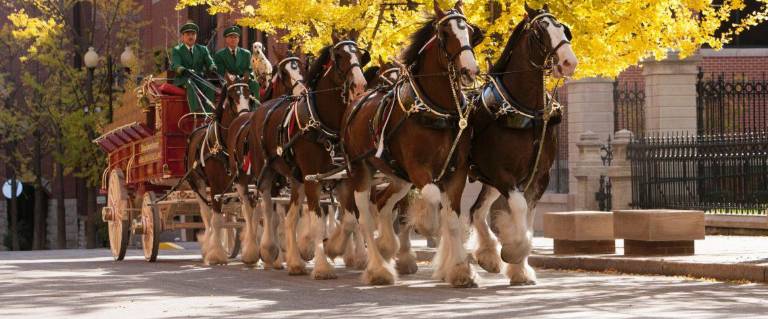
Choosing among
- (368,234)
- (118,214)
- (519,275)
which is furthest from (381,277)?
(118,214)

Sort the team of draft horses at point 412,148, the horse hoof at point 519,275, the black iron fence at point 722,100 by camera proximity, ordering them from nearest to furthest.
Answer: the team of draft horses at point 412,148, the horse hoof at point 519,275, the black iron fence at point 722,100

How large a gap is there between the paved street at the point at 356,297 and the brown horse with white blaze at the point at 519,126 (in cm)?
51

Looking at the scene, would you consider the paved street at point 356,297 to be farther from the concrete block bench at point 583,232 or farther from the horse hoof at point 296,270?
the concrete block bench at point 583,232

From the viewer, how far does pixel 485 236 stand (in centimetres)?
1669

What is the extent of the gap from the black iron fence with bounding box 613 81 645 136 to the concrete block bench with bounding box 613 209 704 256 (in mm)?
15253

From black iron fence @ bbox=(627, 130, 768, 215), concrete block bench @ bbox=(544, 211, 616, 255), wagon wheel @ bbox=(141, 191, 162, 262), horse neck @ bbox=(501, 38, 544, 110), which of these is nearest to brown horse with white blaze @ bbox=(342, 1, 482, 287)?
horse neck @ bbox=(501, 38, 544, 110)

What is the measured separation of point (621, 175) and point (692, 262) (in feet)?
47.5

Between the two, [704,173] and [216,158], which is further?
[704,173]

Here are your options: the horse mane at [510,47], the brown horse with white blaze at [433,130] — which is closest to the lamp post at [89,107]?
the brown horse with white blaze at [433,130]

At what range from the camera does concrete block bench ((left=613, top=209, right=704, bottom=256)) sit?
62.2ft

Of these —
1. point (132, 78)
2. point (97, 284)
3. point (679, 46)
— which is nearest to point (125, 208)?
point (97, 284)

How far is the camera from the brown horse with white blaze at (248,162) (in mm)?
20250

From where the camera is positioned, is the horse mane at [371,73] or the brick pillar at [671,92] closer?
the horse mane at [371,73]

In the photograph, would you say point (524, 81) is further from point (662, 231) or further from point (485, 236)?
point (662, 231)
